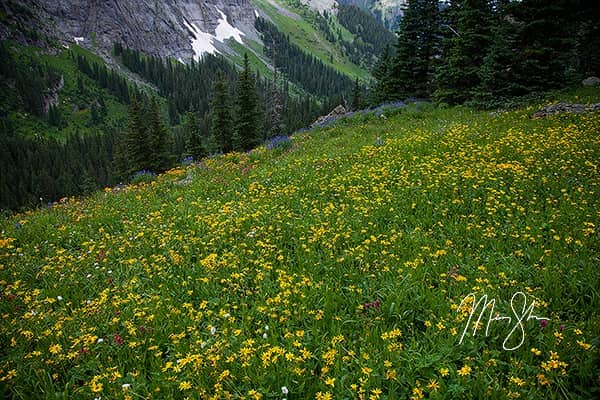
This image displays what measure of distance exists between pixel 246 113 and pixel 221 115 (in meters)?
5.42

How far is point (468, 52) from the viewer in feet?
69.9

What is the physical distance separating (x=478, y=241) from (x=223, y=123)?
40.8 metres

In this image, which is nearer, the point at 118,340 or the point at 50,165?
the point at 118,340

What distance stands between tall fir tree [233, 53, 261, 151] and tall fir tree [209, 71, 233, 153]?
10.3 feet

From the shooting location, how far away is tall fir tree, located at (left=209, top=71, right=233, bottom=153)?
40.7 meters

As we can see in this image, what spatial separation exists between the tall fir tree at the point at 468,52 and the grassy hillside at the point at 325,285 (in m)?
12.5

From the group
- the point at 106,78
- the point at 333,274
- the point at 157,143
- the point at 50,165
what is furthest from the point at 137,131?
the point at 106,78

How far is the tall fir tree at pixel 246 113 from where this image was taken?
3766 centimetres

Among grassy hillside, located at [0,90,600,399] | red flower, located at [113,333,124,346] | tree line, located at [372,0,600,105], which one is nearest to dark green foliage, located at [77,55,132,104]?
tree line, located at [372,0,600,105]

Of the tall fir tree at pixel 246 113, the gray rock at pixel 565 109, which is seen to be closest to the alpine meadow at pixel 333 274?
the gray rock at pixel 565 109

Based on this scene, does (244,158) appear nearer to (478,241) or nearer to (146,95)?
(478,241)

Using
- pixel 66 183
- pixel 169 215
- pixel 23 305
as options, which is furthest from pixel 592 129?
pixel 66 183
